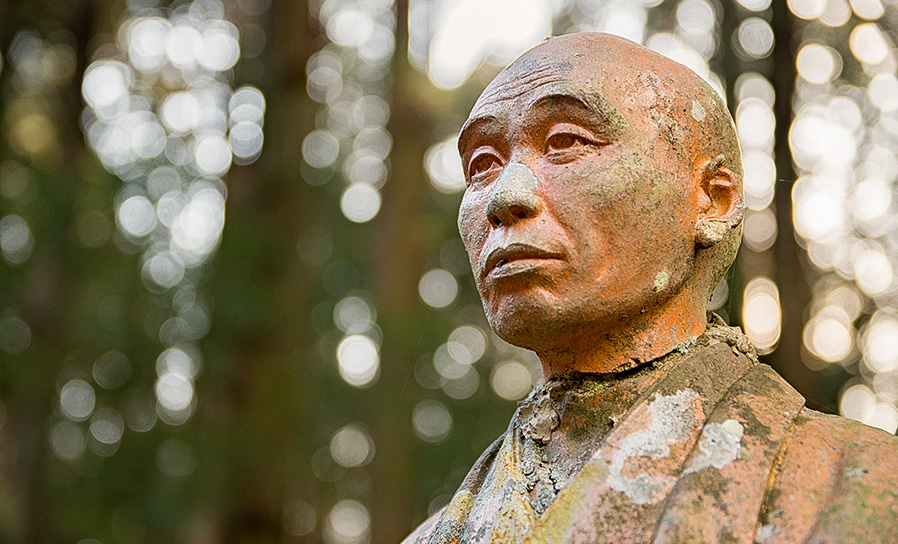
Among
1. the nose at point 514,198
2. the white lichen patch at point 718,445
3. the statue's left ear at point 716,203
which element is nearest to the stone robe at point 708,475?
the white lichen patch at point 718,445

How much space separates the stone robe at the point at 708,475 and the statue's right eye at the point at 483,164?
2.06ft

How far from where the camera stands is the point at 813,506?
1.77 meters

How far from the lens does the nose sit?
2127 mm

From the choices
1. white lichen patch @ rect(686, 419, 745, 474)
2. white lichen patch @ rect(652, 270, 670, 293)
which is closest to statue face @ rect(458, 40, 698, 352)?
white lichen patch @ rect(652, 270, 670, 293)

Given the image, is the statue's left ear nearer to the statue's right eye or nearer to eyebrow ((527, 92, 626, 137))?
eyebrow ((527, 92, 626, 137))

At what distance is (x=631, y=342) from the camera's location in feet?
7.20

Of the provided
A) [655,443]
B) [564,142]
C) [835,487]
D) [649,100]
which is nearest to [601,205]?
[564,142]

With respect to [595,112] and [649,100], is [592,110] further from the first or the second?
[649,100]

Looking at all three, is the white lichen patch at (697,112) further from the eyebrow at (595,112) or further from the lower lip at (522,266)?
the lower lip at (522,266)

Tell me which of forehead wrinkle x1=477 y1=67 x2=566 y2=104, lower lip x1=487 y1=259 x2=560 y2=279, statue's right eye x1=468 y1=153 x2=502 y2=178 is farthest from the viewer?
statue's right eye x1=468 y1=153 x2=502 y2=178

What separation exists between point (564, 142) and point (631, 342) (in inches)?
19.3

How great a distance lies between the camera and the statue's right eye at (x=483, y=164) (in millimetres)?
2357

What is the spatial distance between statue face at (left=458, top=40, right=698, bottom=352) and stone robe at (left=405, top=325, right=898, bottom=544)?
0.63 feet

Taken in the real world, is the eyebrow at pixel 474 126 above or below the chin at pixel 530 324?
above
